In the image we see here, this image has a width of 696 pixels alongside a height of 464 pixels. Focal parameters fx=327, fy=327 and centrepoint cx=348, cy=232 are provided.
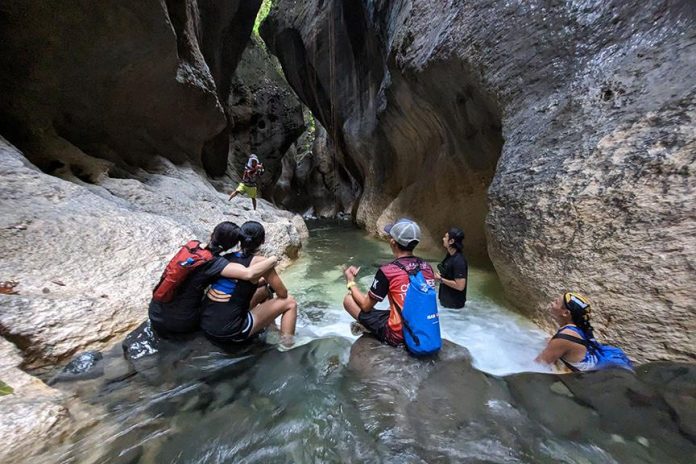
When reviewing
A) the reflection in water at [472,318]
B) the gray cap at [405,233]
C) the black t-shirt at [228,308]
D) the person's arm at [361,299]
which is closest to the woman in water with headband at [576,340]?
the reflection in water at [472,318]

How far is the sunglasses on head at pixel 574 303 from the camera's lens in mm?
2641

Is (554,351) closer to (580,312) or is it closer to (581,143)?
(580,312)

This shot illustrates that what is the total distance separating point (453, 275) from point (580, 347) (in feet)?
5.39

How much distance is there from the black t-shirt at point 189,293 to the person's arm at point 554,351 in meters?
2.89

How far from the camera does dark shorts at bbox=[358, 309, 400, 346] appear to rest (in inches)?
120

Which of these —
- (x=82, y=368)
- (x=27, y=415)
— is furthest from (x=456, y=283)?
(x=27, y=415)

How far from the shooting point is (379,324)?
319 cm

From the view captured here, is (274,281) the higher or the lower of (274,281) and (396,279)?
the lower

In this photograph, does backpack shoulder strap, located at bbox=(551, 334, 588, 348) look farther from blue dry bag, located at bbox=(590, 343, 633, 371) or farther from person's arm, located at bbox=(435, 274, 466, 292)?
person's arm, located at bbox=(435, 274, 466, 292)

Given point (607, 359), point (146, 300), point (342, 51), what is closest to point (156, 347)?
point (146, 300)

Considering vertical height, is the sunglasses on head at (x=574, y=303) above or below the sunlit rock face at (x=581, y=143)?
below

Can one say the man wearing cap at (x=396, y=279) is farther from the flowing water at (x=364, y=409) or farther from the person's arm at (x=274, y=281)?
the person's arm at (x=274, y=281)

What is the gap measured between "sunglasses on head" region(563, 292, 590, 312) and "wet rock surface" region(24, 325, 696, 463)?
53cm

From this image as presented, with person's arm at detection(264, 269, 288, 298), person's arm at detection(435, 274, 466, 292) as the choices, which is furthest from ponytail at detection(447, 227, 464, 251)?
person's arm at detection(264, 269, 288, 298)
